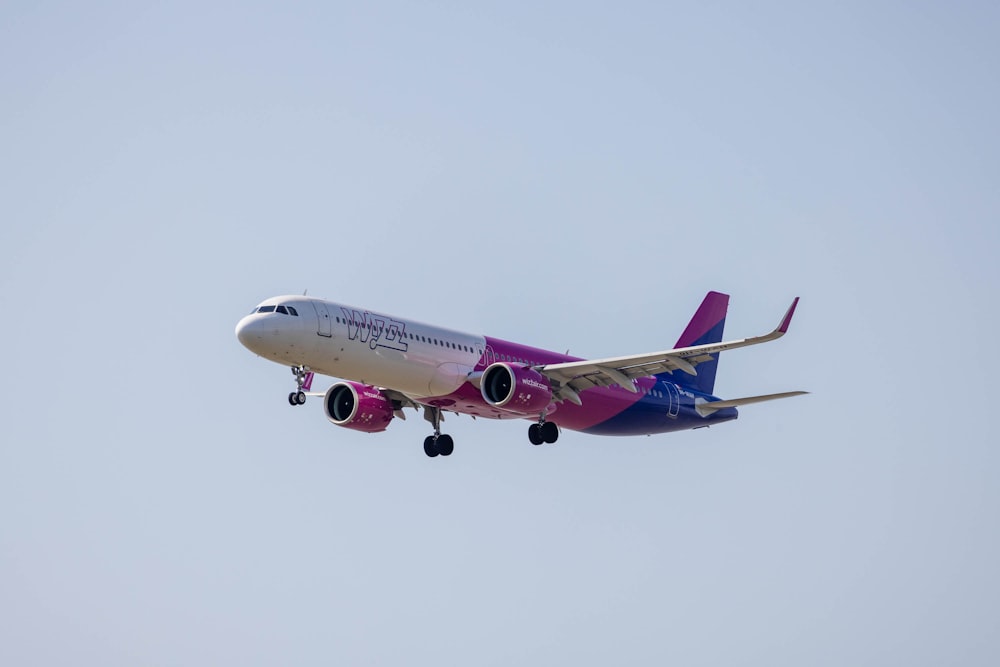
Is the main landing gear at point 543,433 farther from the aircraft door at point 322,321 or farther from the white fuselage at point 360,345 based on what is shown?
the aircraft door at point 322,321

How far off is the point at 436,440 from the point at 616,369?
8.13 meters

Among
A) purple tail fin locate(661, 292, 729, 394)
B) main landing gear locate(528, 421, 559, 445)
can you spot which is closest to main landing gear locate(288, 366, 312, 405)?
main landing gear locate(528, 421, 559, 445)

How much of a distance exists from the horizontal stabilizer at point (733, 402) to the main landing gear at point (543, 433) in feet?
25.3

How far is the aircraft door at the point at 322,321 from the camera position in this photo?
156 feet

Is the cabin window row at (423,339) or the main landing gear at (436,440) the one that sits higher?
the cabin window row at (423,339)

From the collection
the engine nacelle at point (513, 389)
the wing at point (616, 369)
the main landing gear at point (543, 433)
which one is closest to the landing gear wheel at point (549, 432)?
the main landing gear at point (543, 433)

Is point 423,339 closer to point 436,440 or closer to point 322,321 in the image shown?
point 322,321

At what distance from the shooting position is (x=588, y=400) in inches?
2190

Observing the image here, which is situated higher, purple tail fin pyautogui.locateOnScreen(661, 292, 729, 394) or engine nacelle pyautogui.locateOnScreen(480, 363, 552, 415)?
purple tail fin pyautogui.locateOnScreen(661, 292, 729, 394)

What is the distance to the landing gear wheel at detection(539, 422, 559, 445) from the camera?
177 ft

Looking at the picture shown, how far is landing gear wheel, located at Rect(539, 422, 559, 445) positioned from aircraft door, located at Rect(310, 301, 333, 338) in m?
10.1

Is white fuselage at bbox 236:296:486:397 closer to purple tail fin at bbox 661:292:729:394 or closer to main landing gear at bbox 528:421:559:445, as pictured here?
main landing gear at bbox 528:421:559:445

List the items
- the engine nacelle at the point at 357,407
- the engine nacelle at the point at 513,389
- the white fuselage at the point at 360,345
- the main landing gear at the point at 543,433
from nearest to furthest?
the white fuselage at the point at 360,345 < the engine nacelle at the point at 513,389 < the main landing gear at the point at 543,433 < the engine nacelle at the point at 357,407

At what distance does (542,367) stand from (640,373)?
353 cm
